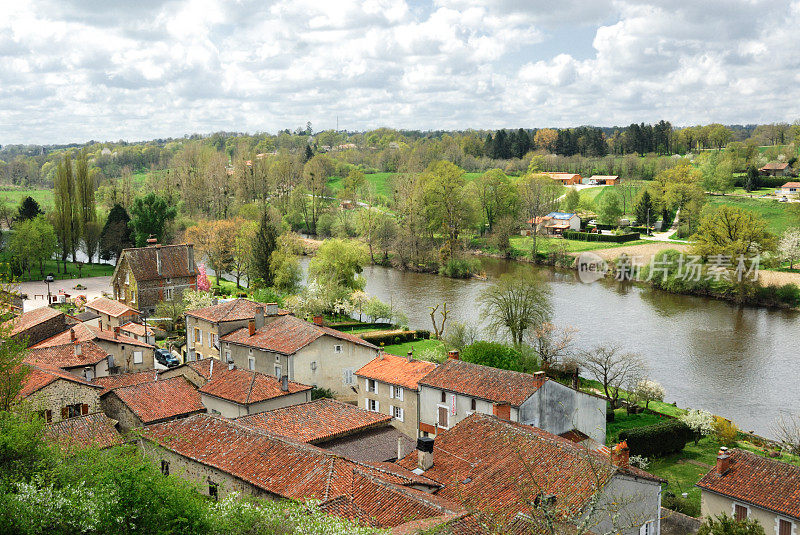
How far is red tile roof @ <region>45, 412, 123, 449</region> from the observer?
781 inches

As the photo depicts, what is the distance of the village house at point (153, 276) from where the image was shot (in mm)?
48125

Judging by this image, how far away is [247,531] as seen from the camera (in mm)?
12133

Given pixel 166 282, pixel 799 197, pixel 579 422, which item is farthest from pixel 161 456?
pixel 799 197

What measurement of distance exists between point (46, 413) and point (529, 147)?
4923 inches

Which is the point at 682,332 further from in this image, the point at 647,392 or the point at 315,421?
the point at 315,421

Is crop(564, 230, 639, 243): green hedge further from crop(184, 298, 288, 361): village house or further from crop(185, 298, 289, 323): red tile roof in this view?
crop(184, 298, 288, 361): village house

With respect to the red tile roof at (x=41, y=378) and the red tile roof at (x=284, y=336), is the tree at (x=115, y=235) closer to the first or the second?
the red tile roof at (x=284, y=336)

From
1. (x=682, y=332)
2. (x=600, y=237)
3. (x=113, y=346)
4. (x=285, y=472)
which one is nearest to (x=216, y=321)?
(x=113, y=346)

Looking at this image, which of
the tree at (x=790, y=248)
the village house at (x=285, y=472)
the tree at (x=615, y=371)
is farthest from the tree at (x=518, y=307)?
the tree at (x=790, y=248)

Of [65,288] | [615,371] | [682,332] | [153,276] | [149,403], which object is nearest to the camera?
[149,403]

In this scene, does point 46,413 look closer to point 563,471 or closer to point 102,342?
point 102,342

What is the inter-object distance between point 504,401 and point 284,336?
12349mm

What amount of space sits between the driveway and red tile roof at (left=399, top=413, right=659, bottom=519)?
131 ft

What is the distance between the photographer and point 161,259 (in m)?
49.5
